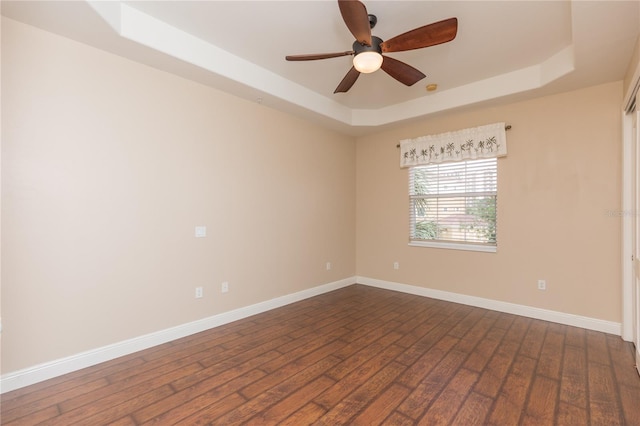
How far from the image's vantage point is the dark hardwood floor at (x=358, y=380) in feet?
6.10

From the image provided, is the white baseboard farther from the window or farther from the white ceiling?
the white ceiling

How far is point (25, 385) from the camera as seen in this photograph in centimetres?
216

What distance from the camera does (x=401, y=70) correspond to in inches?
103

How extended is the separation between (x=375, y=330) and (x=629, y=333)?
247 cm

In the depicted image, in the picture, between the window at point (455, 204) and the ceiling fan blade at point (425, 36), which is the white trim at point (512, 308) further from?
the ceiling fan blade at point (425, 36)

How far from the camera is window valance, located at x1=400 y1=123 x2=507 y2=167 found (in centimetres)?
381

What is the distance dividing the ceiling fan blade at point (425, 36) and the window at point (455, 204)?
7.63 feet

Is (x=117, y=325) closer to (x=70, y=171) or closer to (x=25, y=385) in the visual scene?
(x=25, y=385)

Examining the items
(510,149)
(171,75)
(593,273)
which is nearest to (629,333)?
(593,273)

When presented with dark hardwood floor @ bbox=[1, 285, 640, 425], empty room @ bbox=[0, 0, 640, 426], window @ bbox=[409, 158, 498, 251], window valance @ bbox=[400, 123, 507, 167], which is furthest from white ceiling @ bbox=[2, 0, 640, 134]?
dark hardwood floor @ bbox=[1, 285, 640, 425]

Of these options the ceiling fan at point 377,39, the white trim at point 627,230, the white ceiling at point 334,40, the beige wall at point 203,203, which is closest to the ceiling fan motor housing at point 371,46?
the ceiling fan at point 377,39

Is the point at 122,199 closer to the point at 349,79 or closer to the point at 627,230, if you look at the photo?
the point at 349,79

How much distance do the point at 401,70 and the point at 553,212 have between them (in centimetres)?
251

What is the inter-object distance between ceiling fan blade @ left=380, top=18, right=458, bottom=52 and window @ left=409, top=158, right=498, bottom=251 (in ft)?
7.63
